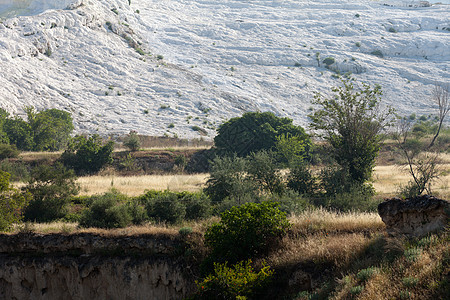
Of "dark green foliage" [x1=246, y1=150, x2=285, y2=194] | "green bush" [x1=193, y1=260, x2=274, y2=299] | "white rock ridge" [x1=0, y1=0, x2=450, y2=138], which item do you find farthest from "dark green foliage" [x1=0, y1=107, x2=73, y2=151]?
"green bush" [x1=193, y1=260, x2=274, y2=299]

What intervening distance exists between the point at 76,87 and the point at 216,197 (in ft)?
146

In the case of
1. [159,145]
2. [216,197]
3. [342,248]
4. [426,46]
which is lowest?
[159,145]

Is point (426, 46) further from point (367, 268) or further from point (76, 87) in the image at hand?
point (367, 268)

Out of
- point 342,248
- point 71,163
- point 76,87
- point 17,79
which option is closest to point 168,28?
point 76,87

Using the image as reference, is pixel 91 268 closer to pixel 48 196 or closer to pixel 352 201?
pixel 48 196

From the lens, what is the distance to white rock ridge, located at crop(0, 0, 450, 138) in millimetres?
→ 56719

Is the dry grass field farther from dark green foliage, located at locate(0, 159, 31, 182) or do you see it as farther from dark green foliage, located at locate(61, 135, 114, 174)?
dark green foliage, located at locate(0, 159, 31, 182)

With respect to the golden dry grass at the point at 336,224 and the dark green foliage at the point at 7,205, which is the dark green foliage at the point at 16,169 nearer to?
the dark green foliage at the point at 7,205

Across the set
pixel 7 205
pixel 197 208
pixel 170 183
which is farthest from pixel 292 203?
pixel 170 183

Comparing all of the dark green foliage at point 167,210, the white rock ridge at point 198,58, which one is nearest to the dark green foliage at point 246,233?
the dark green foliage at point 167,210

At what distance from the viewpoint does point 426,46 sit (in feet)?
277

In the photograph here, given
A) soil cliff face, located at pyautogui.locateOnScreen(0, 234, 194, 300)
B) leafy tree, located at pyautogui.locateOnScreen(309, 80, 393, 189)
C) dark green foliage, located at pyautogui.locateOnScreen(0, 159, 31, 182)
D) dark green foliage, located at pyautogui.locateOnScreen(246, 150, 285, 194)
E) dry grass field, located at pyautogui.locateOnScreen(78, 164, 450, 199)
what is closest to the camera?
soil cliff face, located at pyautogui.locateOnScreen(0, 234, 194, 300)

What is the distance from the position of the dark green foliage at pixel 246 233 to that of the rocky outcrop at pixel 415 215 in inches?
122

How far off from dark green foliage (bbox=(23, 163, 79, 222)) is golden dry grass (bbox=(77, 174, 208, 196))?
333 cm
